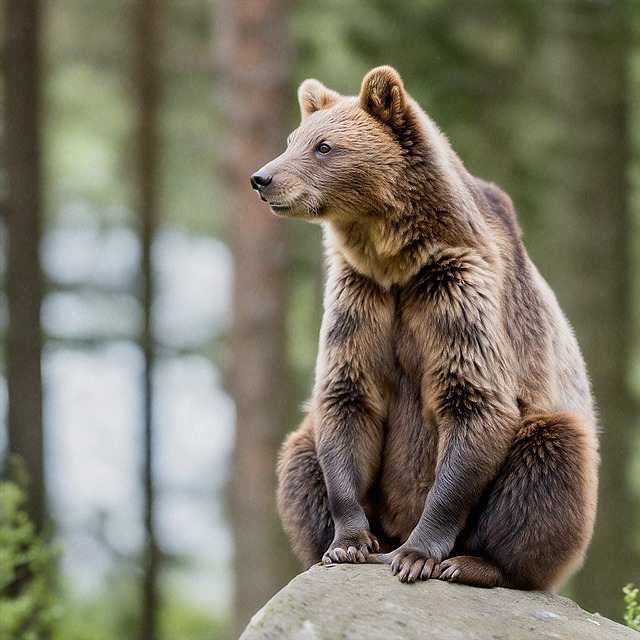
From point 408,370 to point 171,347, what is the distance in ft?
39.2

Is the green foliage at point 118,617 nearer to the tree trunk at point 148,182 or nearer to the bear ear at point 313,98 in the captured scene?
the tree trunk at point 148,182

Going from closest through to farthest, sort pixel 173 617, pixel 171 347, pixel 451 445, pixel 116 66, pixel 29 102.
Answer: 1. pixel 451 445
2. pixel 29 102
3. pixel 116 66
4. pixel 171 347
5. pixel 173 617

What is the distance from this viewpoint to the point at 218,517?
18.9 m

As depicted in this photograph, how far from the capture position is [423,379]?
16.7ft

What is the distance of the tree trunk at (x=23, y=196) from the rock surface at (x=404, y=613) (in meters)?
7.68

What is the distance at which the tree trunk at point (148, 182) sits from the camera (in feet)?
49.1

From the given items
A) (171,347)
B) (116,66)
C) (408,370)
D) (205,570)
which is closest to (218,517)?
(205,570)

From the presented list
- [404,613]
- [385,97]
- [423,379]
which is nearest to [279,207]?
[385,97]

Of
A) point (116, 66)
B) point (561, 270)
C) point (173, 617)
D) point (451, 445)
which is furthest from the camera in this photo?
point (173, 617)

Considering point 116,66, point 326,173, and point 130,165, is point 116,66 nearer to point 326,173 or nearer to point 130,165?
point 130,165

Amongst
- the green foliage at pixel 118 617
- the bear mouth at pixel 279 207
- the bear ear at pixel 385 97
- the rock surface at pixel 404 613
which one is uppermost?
the bear ear at pixel 385 97

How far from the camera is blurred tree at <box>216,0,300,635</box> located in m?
9.95

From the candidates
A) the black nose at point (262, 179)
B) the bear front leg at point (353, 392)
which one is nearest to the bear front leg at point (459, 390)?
the bear front leg at point (353, 392)

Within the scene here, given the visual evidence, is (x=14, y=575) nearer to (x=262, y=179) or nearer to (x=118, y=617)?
(x=262, y=179)
